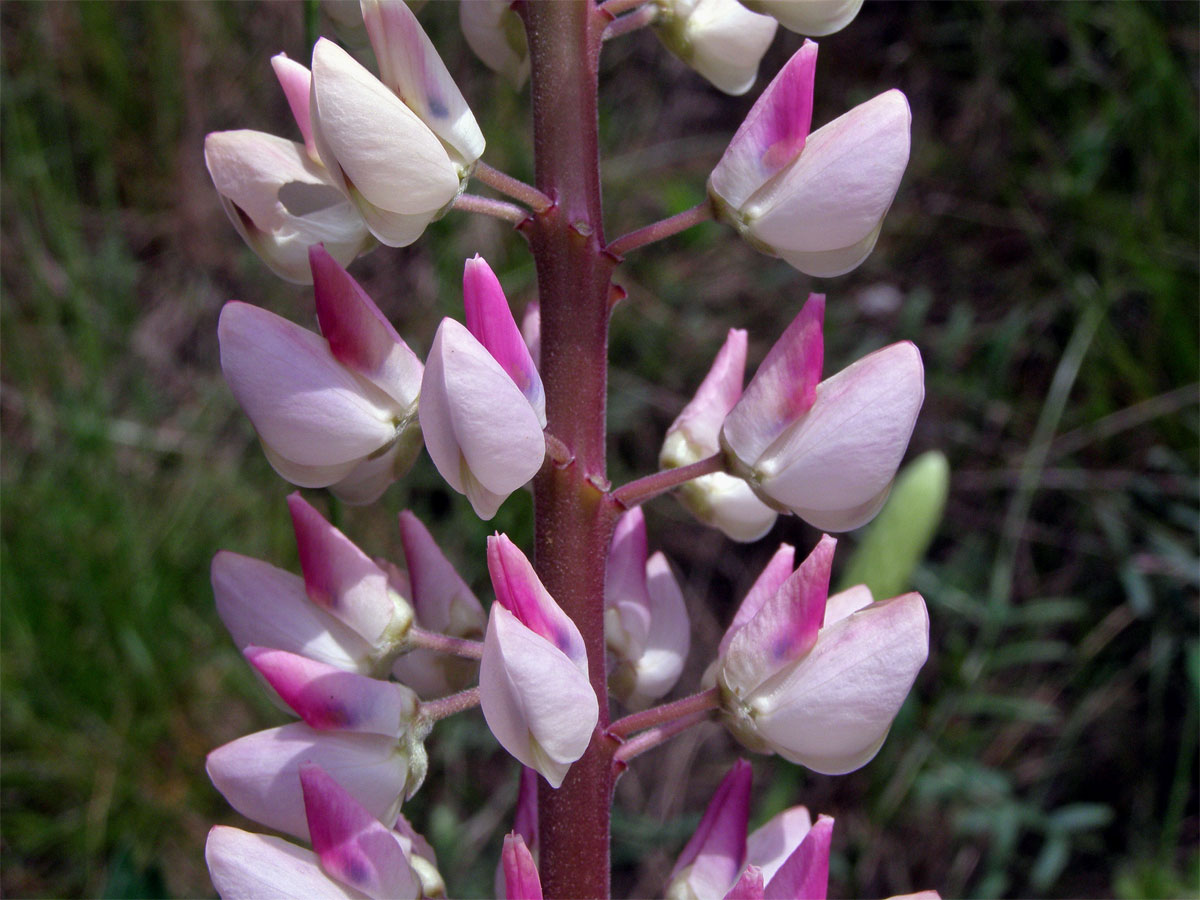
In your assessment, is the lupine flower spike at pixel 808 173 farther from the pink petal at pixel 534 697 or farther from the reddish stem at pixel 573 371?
the pink petal at pixel 534 697

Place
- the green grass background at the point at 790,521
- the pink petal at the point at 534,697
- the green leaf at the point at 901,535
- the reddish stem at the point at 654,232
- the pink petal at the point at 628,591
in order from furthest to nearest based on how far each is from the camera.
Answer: the green grass background at the point at 790,521, the green leaf at the point at 901,535, the pink petal at the point at 628,591, the reddish stem at the point at 654,232, the pink petal at the point at 534,697

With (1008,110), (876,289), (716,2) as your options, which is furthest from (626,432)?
(716,2)

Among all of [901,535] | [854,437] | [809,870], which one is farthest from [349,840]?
[901,535]

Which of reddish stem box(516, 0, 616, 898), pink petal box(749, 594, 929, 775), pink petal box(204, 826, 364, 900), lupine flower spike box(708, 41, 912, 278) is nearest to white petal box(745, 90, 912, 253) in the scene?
lupine flower spike box(708, 41, 912, 278)

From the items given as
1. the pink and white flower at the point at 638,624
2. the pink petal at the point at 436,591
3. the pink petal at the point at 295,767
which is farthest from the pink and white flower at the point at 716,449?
the pink petal at the point at 295,767

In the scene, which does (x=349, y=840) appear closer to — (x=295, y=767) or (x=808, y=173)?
(x=295, y=767)

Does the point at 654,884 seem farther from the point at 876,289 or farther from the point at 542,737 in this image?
the point at 542,737
